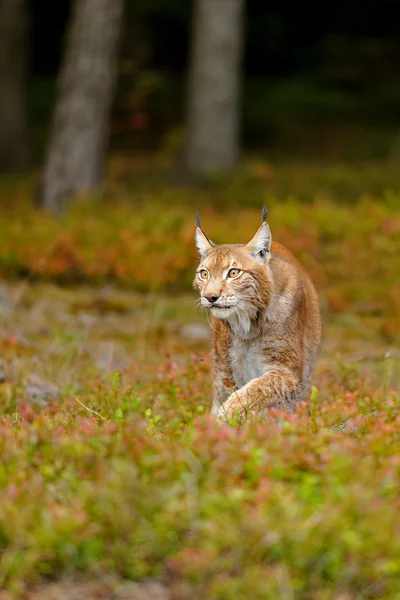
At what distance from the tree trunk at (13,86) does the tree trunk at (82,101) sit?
687 centimetres

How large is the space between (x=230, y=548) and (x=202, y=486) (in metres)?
0.44

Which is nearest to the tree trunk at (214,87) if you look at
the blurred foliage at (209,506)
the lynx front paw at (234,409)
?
the lynx front paw at (234,409)

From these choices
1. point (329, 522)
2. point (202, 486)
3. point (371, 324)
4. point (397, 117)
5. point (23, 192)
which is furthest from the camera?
point (397, 117)

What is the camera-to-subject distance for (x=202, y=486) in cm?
463

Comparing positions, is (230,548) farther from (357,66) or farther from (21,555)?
(357,66)

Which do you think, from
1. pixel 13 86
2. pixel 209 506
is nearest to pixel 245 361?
pixel 209 506

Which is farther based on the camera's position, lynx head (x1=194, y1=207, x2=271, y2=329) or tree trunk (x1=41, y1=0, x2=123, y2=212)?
tree trunk (x1=41, y1=0, x2=123, y2=212)

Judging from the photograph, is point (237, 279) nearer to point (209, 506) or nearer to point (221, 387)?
point (221, 387)

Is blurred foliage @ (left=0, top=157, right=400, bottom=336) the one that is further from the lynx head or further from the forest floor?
the lynx head

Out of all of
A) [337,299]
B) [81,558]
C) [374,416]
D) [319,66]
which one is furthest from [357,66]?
[81,558]

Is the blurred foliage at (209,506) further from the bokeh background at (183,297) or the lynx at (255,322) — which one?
the lynx at (255,322)

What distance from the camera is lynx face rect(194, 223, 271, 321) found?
6.69 metres

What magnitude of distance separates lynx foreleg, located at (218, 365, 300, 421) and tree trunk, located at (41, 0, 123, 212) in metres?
11.0

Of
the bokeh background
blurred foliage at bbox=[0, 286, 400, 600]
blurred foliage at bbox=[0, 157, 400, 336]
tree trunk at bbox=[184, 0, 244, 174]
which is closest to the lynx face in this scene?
the bokeh background
